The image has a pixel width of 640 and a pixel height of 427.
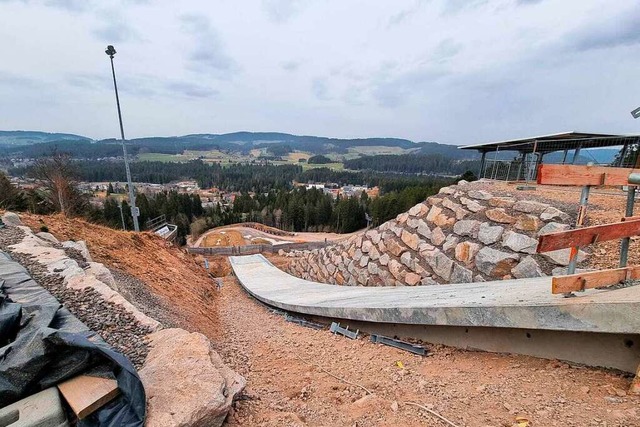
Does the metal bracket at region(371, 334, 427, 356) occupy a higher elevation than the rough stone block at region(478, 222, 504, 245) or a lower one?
lower

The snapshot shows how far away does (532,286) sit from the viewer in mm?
3535

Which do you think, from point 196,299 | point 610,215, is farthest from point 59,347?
point 610,215

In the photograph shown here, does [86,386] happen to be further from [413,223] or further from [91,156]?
[91,156]

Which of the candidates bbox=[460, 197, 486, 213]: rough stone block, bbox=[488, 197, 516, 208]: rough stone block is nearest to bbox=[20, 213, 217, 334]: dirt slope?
bbox=[460, 197, 486, 213]: rough stone block

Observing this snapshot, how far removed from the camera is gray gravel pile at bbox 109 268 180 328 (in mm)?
4398

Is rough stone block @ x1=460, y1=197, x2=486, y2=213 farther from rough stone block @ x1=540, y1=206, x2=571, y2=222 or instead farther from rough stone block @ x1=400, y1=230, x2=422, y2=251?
rough stone block @ x1=400, y1=230, x2=422, y2=251

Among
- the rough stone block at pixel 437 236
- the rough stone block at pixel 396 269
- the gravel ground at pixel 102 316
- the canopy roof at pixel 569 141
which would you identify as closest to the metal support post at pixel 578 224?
the rough stone block at pixel 437 236

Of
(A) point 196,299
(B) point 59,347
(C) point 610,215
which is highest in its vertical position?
(C) point 610,215

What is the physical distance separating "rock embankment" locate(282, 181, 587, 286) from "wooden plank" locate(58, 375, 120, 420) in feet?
15.6

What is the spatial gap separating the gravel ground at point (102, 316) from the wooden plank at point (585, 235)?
3.60 meters

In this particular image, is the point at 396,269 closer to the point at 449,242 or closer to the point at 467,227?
the point at 449,242

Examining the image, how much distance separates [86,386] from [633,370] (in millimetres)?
3887

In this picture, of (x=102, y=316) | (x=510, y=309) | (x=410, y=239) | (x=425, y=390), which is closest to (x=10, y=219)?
(x=102, y=316)

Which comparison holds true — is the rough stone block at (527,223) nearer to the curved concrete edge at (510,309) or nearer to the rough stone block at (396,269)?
the curved concrete edge at (510,309)
